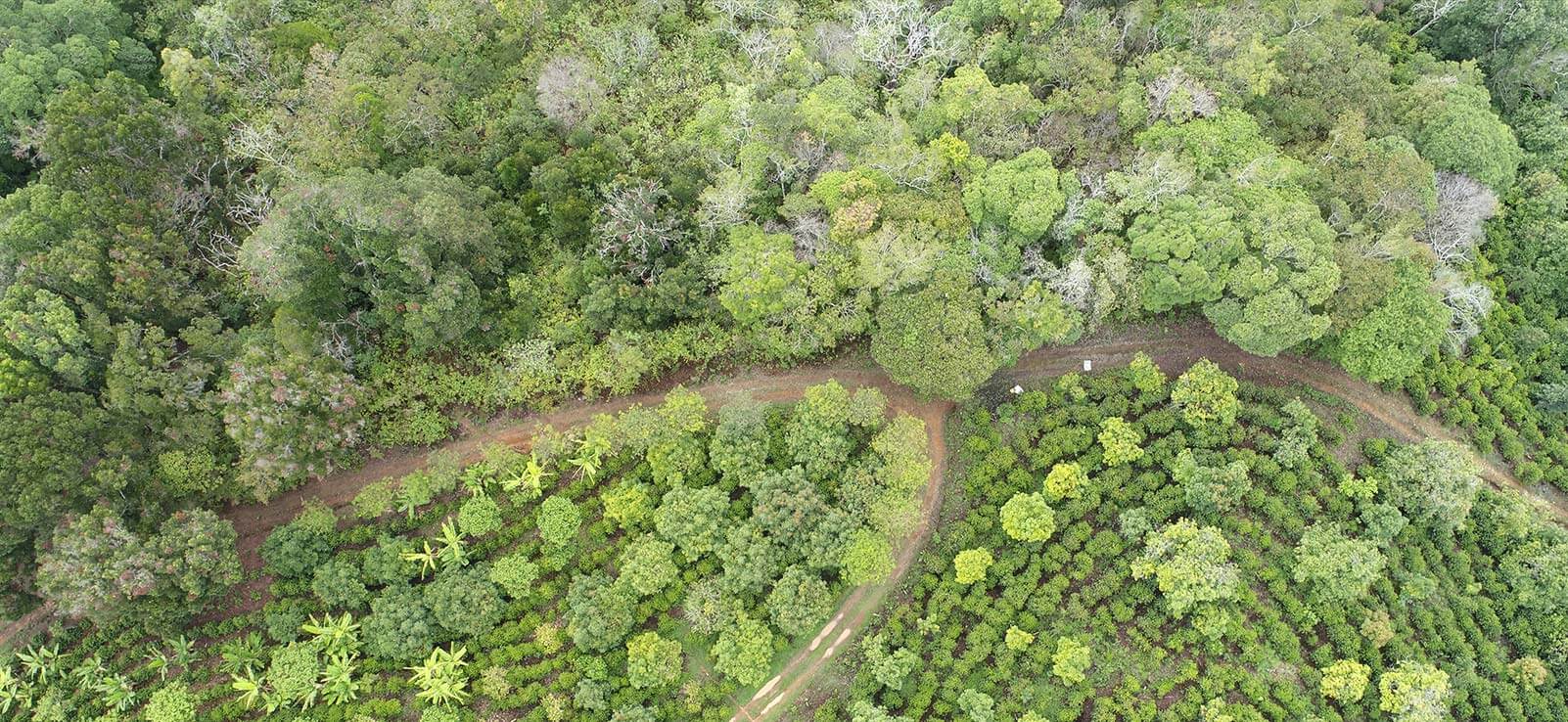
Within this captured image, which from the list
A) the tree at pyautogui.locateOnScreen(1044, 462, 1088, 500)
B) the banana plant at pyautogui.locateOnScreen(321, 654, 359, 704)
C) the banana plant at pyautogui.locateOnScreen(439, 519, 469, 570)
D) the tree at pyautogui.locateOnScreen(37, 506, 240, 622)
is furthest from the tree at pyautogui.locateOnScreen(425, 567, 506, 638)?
the tree at pyautogui.locateOnScreen(1044, 462, 1088, 500)

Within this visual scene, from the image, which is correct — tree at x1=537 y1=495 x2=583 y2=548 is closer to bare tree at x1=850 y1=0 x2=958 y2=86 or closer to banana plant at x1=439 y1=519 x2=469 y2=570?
banana plant at x1=439 y1=519 x2=469 y2=570

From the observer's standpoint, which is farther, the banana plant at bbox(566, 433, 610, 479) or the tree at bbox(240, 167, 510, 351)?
the banana plant at bbox(566, 433, 610, 479)

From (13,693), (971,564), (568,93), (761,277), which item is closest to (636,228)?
(761,277)

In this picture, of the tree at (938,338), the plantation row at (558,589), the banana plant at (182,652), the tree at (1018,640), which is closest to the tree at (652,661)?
the plantation row at (558,589)

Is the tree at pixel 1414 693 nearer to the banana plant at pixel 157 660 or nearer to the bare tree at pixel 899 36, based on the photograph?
the bare tree at pixel 899 36

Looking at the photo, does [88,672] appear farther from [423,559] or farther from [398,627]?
[423,559]
